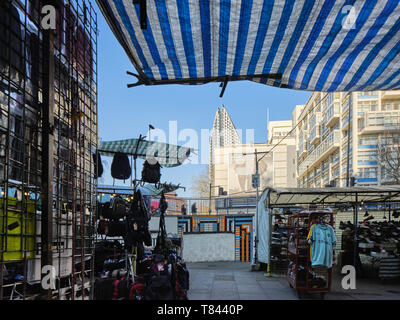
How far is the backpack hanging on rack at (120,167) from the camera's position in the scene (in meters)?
8.85

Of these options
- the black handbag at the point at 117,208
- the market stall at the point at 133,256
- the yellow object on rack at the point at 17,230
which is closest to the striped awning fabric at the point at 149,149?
the market stall at the point at 133,256

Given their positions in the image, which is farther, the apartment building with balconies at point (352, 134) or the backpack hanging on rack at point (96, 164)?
the apartment building with balconies at point (352, 134)

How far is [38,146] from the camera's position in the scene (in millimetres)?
3262

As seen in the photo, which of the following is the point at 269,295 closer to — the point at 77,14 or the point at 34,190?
the point at 34,190

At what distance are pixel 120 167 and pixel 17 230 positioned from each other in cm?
603

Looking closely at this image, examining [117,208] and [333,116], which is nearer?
[117,208]

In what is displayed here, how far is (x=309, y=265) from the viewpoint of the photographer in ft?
25.5

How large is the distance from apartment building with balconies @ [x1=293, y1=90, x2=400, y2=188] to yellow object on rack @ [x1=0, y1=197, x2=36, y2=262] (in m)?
24.8

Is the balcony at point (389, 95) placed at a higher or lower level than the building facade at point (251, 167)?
higher

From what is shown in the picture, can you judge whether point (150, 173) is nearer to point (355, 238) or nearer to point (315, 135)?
point (355, 238)

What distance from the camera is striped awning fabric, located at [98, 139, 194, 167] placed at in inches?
381

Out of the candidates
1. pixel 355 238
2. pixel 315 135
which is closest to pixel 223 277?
pixel 355 238

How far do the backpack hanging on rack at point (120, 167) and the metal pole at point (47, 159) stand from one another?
224 inches
